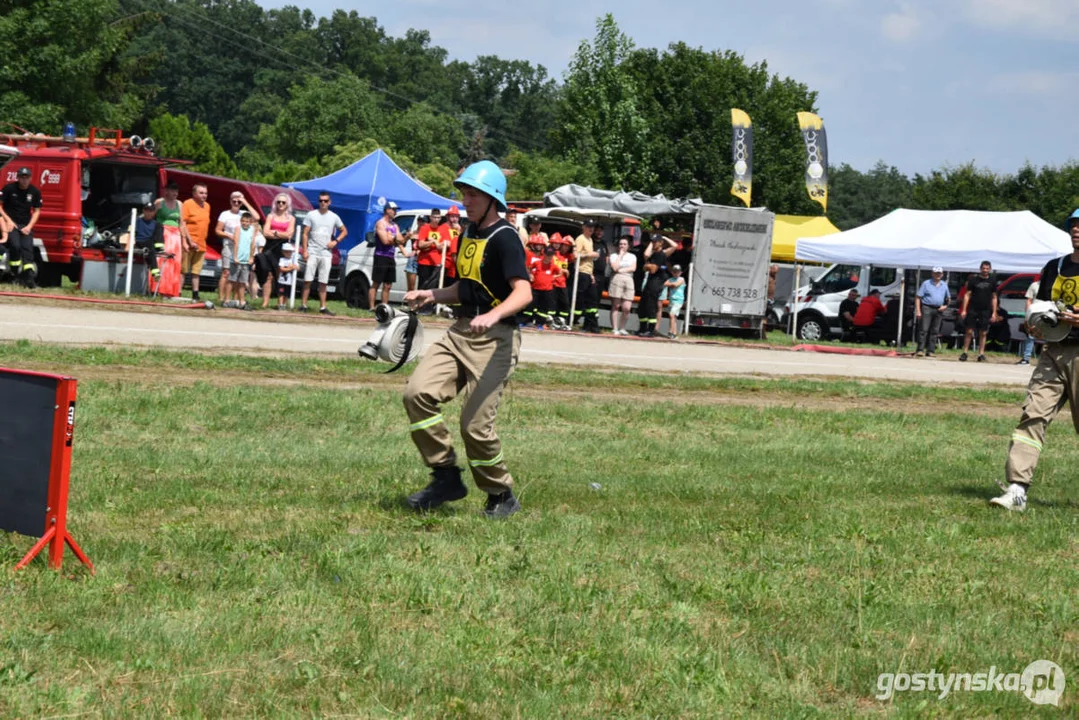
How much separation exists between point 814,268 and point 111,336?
25738mm

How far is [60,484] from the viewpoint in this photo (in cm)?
563

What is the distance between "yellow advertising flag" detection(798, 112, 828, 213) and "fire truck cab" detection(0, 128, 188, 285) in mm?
23037

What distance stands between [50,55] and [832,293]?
2649cm

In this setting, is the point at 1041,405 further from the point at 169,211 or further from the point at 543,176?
the point at 543,176

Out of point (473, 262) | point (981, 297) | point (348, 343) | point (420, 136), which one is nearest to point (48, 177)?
point (348, 343)

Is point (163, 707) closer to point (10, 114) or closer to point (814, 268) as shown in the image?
point (814, 268)

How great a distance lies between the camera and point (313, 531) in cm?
695

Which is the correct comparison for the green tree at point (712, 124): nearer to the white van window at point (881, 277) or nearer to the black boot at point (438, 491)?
the white van window at point (881, 277)

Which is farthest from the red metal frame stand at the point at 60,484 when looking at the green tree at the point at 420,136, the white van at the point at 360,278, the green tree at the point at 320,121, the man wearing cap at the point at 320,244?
the green tree at the point at 420,136

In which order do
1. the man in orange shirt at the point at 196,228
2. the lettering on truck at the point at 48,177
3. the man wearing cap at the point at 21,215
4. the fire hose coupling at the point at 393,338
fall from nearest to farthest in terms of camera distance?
the fire hose coupling at the point at 393,338 → the man wearing cap at the point at 21,215 → the man in orange shirt at the point at 196,228 → the lettering on truck at the point at 48,177

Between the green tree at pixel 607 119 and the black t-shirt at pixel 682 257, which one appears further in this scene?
the green tree at pixel 607 119

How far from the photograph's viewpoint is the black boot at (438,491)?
7805 mm

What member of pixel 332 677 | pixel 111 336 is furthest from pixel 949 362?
pixel 332 677

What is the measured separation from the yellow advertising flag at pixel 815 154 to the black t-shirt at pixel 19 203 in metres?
26.5
